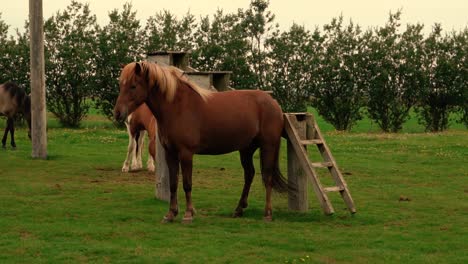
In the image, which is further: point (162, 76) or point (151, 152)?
point (151, 152)

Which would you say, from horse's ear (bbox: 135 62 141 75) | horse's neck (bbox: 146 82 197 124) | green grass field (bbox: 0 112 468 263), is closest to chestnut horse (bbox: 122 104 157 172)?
green grass field (bbox: 0 112 468 263)

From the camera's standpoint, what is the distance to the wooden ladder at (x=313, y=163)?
33.1 feet

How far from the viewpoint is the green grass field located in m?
7.86

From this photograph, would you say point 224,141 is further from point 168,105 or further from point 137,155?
point 137,155

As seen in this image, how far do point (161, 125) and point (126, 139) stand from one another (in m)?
13.3

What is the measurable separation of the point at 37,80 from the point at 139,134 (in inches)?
129

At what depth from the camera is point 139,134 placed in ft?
51.8

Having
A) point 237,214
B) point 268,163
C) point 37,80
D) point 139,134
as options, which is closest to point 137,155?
point 139,134

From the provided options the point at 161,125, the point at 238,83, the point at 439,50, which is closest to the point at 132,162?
the point at 161,125

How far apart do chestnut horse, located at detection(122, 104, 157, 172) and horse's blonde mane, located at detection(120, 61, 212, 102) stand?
4621mm

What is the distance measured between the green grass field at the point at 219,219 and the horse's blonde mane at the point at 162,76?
1.74 metres

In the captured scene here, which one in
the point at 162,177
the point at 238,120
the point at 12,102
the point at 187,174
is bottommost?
the point at 162,177

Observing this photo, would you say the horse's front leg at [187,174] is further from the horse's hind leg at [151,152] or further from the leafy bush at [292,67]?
the leafy bush at [292,67]

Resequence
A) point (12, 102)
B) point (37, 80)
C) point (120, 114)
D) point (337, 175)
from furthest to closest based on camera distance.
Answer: point (12, 102)
point (37, 80)
point (337, 175)
point (120, 114)
